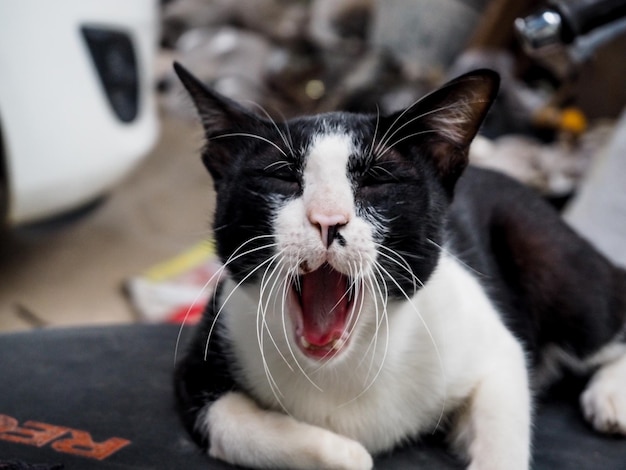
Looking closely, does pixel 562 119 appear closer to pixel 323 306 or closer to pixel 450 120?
pixel 450 120

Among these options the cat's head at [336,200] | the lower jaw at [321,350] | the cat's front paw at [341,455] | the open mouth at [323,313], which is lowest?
the cat's front paw at [341,455]

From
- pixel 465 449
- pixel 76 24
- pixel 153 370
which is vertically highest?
pixel 76 24

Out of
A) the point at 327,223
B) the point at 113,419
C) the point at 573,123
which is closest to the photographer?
the point at 327,223

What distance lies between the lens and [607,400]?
105 cm

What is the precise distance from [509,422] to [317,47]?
2.67m

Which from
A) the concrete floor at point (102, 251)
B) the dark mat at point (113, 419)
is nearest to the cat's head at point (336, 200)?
the dark mat at point (113, 419)

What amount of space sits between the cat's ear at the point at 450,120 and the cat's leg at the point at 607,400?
41 cm

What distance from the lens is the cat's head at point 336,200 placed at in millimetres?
784

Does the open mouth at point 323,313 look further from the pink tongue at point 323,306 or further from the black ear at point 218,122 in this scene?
the black ear at point 218,122

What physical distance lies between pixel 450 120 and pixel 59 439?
0.67 meters

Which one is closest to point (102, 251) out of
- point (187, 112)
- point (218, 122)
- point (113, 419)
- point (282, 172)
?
point (187, 112)

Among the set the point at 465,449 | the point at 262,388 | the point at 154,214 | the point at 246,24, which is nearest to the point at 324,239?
the point at 262,388

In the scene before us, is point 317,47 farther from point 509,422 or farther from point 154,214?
point 509,422

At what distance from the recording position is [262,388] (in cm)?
96
